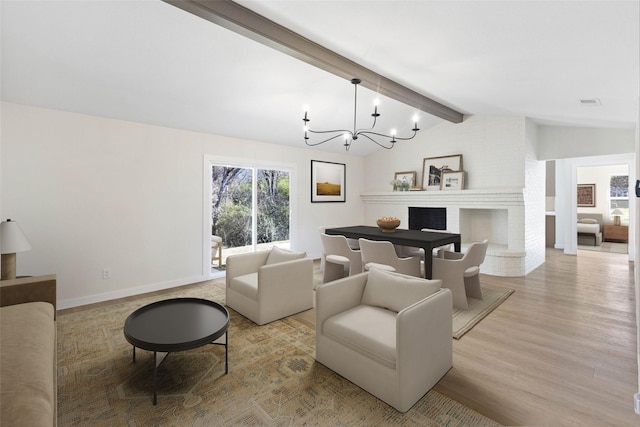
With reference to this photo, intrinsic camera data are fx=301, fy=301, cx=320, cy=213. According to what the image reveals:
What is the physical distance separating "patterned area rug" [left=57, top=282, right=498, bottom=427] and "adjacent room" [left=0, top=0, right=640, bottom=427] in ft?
0.05

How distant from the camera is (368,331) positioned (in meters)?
2.01

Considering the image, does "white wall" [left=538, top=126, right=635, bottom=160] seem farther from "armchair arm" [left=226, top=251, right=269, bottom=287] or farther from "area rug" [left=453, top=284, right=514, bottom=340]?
"armchair arm" [left=226, top=251, right=269, bottom=287]

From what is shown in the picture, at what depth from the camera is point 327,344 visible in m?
2.22

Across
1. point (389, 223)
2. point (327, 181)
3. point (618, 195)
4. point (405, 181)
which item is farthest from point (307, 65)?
point (618, 195)

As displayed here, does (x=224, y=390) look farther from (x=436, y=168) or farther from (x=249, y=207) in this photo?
(x=436, y=168)

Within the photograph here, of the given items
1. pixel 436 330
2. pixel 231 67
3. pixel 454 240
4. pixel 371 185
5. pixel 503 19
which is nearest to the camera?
pixel 436 330

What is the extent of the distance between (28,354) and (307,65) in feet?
10.2

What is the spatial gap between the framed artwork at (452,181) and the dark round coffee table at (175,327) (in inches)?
183

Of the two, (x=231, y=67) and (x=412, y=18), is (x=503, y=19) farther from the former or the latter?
(x=231, y=67)

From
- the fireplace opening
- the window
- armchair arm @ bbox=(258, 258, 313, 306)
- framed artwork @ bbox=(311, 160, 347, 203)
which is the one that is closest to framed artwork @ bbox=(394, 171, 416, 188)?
the fireplace opening

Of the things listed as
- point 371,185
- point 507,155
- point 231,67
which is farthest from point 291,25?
point 371,185

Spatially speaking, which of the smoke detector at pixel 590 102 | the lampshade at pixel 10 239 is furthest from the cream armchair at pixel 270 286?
the smoke detector at pixel 590 102

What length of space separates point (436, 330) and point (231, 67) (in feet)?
9.80

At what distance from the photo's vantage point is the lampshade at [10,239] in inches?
99.4
